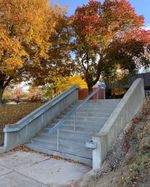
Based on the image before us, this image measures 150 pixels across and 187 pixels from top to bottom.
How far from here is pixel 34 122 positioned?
26.9ft

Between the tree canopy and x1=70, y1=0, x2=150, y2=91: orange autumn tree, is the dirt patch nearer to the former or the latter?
x1=70, y1=0, x2=150, y2=91: orange autumn tree

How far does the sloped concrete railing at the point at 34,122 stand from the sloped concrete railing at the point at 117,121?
3324mm

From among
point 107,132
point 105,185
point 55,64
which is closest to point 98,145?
point 107,132

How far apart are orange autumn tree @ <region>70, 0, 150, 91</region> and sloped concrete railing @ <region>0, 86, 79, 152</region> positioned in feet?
9.14

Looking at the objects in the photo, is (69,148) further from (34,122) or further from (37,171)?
(34,122)

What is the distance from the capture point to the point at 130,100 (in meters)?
7.02

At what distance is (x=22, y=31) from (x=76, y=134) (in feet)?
19.2

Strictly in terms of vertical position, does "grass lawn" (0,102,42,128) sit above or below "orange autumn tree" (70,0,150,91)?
below

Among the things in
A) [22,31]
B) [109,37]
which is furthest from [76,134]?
[109,37]

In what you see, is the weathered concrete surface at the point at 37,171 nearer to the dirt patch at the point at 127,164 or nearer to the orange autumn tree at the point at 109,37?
the dirt patch at the point at 127,164

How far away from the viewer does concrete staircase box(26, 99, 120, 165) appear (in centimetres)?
621

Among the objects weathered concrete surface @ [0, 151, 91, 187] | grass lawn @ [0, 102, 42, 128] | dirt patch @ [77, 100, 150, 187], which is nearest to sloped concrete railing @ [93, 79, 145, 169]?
dirt patch @ [77, 100, 150, 187]

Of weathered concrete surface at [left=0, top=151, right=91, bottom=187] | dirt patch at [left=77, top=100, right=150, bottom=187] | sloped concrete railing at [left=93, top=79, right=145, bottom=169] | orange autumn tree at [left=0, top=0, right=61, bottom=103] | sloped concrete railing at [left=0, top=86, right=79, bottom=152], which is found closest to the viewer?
dirt patch at [left=77, top=100, right=150, bottom=187]

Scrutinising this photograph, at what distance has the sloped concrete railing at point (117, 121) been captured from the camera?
16.5 ft
